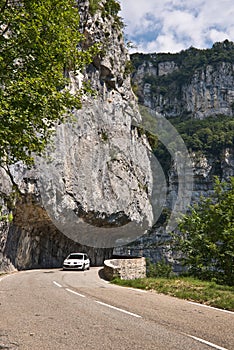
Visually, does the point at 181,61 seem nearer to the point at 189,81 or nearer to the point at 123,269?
the point at 189,81

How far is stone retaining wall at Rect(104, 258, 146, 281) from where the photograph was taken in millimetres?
17522

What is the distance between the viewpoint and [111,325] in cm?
622

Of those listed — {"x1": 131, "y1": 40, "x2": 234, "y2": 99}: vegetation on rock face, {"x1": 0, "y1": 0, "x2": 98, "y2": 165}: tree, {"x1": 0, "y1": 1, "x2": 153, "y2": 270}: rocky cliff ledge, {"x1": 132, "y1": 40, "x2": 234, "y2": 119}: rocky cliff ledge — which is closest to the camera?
{"x1": 0, "y1": 0, "x2": 98, "y2": 165}: tree

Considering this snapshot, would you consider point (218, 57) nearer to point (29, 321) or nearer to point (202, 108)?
point (202, 108)

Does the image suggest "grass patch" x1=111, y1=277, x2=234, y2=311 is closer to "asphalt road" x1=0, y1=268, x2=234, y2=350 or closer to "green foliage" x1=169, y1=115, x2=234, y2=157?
"asphalt road" x1=0, y1=268, x2=234, y2=350

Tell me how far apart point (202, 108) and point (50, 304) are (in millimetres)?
107615

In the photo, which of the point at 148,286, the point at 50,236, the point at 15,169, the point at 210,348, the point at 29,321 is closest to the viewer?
the point at 210,348

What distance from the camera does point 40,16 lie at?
261 inches

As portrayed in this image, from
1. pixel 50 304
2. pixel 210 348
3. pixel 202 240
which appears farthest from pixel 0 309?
pixel 202 240

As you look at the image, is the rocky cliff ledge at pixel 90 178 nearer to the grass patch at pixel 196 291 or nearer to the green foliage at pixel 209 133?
the grass patch at pixel 196 291

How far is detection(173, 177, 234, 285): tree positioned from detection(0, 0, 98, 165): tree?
12.0 m

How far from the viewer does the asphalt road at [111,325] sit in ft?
16.3

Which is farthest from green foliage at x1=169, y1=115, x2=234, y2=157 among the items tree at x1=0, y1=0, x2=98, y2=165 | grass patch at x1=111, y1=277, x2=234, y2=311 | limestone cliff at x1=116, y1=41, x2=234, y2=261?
tree at x1=0, y1=0, x2=98, y2=165

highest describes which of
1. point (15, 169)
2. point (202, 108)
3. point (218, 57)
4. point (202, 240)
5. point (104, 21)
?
point (218, 57)
